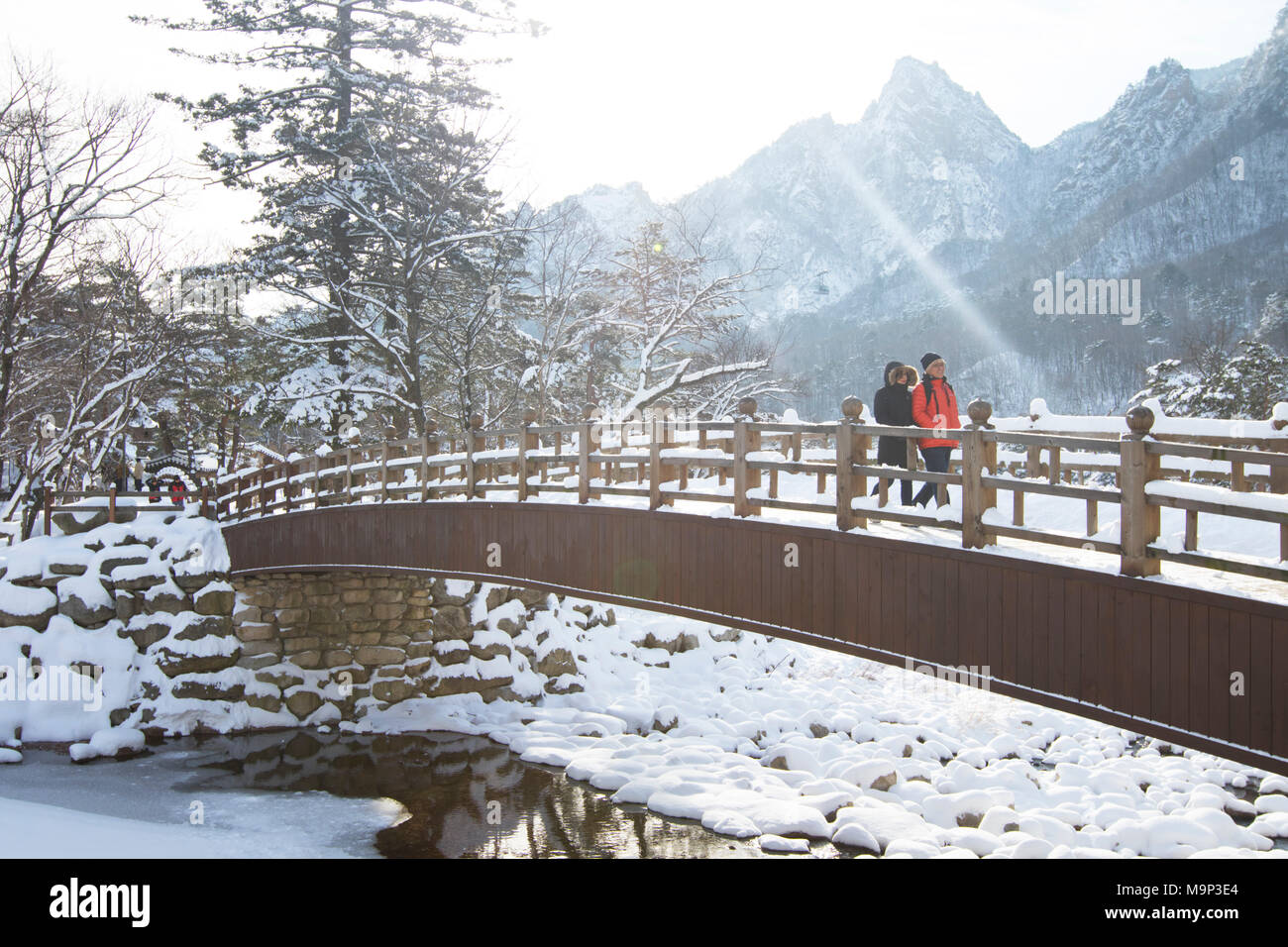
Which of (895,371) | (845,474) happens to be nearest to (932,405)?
(895,371)

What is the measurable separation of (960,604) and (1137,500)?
1.58 m

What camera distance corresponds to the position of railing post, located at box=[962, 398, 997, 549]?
700cm

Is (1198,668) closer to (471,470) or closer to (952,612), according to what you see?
(952,612)

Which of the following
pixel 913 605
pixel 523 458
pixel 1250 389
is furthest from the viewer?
pixel 1250 389

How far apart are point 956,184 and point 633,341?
557ft

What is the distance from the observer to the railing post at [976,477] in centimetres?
700

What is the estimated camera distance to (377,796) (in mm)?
14336

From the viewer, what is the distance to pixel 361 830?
12.9 metres

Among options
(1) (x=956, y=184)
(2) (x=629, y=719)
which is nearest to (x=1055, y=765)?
(2) (x=629, y=719)

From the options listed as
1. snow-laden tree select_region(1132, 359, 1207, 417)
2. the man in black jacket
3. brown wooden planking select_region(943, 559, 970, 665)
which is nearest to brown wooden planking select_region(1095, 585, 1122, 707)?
brown wooden planking select_region(943, 559, 970, 665)

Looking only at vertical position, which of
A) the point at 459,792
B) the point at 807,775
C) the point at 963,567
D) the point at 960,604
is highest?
the point at 963,567

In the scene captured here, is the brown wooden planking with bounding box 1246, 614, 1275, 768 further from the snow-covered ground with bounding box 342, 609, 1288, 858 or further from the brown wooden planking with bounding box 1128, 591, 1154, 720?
the snow-covered ground with bounding box 342, 609, 1288, 858

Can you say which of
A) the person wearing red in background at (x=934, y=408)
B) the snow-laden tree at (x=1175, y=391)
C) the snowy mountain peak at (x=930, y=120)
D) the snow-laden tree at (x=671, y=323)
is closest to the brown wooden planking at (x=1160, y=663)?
the person wearing red in background at (x=934, y=408)
